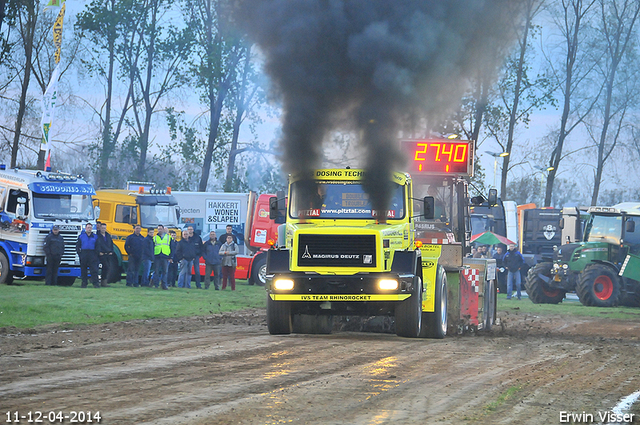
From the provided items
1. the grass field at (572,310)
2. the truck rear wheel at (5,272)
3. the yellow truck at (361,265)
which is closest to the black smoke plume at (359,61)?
the yellow truck at (361,265)

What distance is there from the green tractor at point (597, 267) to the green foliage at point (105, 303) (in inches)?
356

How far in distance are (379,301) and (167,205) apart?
57.4ft

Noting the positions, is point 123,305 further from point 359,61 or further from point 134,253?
point 359,61

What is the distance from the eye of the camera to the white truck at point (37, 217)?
2408 cm

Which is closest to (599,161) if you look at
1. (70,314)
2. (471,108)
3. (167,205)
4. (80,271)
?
(471,108)

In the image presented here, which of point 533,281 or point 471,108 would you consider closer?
point 533,281

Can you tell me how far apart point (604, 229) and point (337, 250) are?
16300 millimetres

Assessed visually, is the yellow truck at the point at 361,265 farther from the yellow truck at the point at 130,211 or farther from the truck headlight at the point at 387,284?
the yellow truck at the point at 130,211

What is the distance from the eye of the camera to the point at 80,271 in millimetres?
24609

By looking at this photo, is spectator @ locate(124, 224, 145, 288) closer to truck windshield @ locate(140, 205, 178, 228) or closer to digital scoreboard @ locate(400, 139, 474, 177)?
truck windshield @ locate(140, 205, 178, 228)

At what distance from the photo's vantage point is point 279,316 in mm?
13727

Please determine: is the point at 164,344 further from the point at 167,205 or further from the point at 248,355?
the point at 167,205

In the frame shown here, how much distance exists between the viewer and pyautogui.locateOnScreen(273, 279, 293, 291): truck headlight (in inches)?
523

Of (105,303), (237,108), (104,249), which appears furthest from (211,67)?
(105,303)
